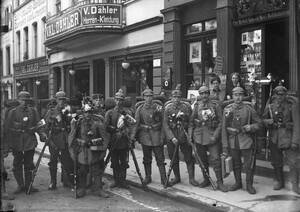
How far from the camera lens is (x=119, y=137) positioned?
27.3 ft

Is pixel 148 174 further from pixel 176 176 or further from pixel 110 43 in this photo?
pixel 110 43

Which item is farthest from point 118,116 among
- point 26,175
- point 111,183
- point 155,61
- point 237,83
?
point 155,61

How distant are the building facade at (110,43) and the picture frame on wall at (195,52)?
1313 millimetres

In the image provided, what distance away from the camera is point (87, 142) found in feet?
25.9

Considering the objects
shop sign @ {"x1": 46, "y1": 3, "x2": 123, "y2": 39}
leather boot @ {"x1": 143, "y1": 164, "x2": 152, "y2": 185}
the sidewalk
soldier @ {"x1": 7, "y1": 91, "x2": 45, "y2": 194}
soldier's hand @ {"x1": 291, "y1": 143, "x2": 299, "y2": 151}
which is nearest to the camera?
the sidewalk

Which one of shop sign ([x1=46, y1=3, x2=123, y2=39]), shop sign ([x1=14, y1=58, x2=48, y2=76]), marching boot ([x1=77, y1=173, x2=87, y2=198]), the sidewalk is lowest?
the sidewalk

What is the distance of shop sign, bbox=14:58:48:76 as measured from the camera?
2508 centimetres

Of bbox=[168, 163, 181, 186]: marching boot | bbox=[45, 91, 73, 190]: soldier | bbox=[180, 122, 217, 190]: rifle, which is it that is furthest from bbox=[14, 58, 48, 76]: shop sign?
bbox=[180, 122, 217, 190]: rifle

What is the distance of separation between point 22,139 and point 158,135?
101 inches

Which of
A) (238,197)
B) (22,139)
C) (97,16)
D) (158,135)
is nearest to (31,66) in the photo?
(97,16)

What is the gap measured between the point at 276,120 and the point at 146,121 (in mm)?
2454

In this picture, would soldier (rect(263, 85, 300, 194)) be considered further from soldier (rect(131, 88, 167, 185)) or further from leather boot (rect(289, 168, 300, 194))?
soldier (rect(131, 88, 167, 185))

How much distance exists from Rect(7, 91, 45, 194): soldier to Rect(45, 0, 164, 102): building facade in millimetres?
6027

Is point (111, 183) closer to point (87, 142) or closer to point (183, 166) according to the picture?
point (87, 142)
